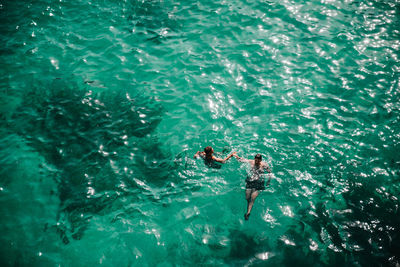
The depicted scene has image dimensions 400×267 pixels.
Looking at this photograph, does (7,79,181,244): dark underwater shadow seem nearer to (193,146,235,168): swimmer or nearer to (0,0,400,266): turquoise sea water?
(0,0,400,266): turquoise sea water

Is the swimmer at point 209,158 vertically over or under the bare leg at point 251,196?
over

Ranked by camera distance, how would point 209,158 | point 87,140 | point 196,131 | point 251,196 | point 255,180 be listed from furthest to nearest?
point 196,131 < point 87,140 < point 209,158 < point 255,180 < point 251,196

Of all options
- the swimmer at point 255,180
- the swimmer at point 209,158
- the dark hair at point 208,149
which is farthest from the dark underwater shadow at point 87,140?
the swimmer at point 255,180

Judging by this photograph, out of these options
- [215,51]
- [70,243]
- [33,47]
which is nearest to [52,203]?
[70,243]

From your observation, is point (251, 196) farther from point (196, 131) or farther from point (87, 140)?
point (87, 140)

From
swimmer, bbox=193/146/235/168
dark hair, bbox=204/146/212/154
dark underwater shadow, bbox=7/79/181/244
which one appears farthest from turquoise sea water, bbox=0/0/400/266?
dark hair, bbox=204/146/212/154

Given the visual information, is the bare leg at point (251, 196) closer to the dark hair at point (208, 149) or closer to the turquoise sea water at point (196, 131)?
the turquoise sea water at point (196, 131)

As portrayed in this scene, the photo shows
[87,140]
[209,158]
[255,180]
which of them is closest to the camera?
[255,180]

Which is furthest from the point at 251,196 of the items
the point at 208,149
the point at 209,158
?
the point at 208,149
